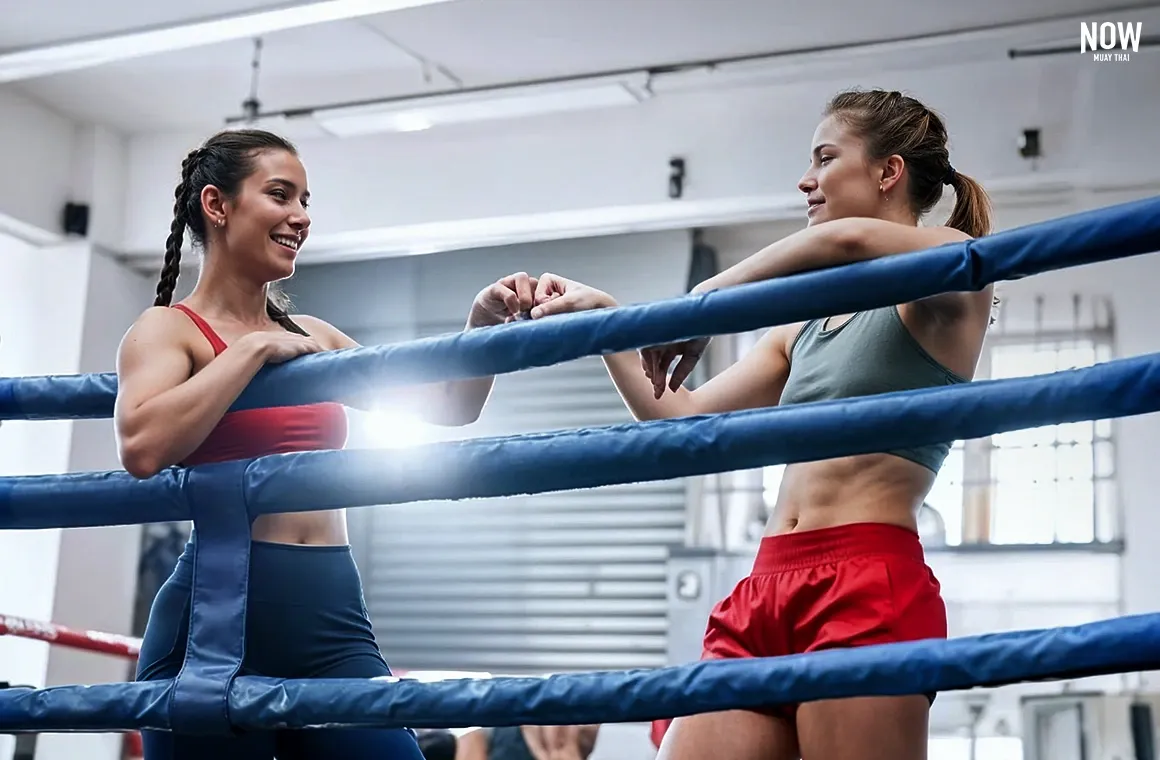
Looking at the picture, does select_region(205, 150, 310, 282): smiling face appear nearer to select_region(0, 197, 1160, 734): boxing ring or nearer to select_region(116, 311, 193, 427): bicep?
select_region(116, 311, 193, 427): bicep

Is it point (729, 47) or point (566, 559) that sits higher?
point (729, 47)

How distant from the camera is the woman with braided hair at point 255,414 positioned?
154 centimetres

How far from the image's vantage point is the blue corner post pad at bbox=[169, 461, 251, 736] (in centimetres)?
149

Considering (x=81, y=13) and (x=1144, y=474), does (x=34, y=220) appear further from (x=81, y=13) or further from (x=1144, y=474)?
(x=1144, y=474)

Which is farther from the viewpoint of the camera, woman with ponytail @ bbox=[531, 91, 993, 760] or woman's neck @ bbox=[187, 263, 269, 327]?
woman's neck @ bbox=[187, 263, 269, 327]

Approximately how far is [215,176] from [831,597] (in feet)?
3.46

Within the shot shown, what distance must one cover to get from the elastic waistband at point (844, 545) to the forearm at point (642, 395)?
1.05 ft

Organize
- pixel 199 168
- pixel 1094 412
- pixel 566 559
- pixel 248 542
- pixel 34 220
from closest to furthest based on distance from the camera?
pixel 1094 412 < pixel 248 542 < pixel 199 168 < pixel 34 220 < pixel 566 559

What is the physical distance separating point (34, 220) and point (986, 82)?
4.20m

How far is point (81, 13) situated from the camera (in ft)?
17.5

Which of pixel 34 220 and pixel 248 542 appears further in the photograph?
pixel 34 220

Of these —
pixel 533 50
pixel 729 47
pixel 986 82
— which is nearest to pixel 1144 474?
pixel 986 82

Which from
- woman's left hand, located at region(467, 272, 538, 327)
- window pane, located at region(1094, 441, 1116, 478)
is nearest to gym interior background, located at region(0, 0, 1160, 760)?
window pane, located at region(1094, 441, 1116, 478)

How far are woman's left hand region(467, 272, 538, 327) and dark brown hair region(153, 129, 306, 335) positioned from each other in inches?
11.8
